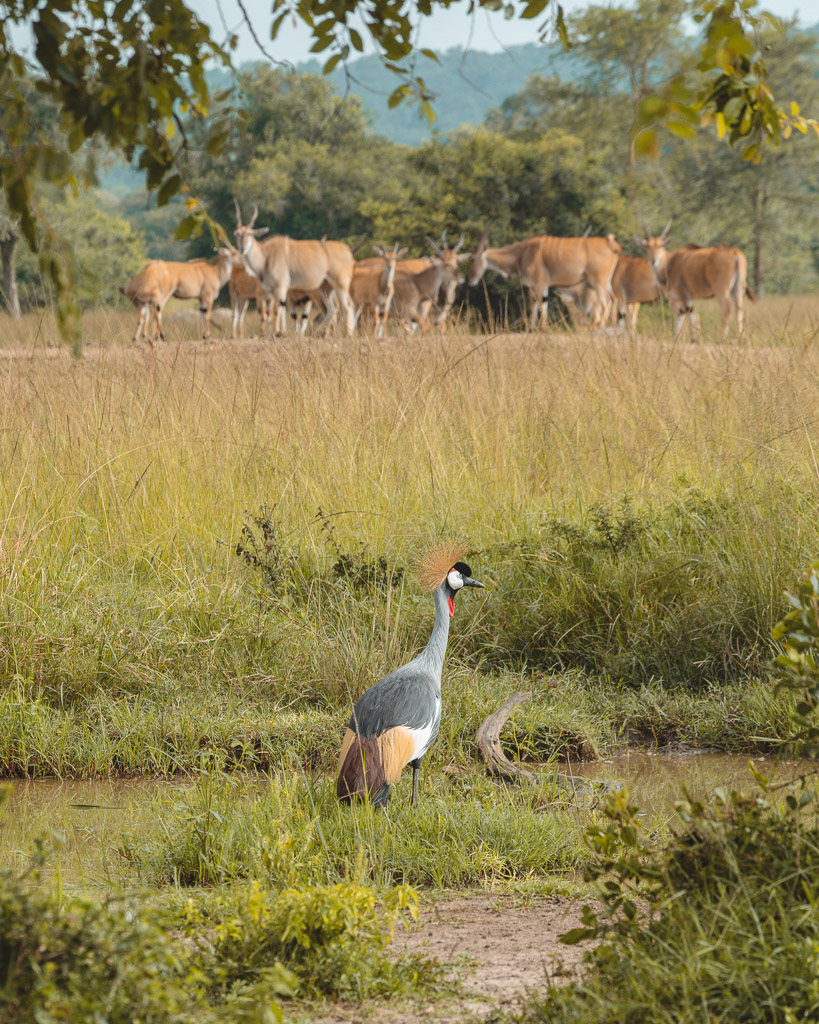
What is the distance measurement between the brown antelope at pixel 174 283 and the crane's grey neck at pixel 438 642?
14.2m

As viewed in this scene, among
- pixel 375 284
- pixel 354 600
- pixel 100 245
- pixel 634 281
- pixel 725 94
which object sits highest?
pixel 725 94

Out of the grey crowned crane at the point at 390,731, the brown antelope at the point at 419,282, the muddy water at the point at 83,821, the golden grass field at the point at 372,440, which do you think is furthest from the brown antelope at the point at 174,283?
the grey crowned crane at the point at 390,731

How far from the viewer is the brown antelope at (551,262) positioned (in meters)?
19.5

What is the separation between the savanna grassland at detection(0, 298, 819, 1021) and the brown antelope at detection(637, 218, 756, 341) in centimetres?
1092

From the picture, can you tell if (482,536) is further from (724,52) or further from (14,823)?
(724,52)

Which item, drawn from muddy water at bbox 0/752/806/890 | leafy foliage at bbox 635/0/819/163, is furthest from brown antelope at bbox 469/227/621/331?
leafy foliage at bbox 635/0/819/163

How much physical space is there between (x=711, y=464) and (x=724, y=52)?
5.24 m

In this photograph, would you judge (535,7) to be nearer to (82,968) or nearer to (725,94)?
(725,94)

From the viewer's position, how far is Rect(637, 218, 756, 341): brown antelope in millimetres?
18641

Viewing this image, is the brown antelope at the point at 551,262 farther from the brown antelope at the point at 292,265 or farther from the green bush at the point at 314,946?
the green bush at the point at 314,946

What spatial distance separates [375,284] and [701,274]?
6.01 metres

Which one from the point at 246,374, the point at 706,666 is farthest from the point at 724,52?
the point at 246,374

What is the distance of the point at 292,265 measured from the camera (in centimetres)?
1948

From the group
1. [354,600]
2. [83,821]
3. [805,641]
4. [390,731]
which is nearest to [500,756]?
[390,731]
